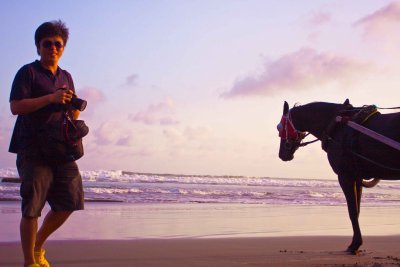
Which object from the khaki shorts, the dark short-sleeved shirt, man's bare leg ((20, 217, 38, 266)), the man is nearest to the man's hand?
the man

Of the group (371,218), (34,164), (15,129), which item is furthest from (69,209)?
(371,218)

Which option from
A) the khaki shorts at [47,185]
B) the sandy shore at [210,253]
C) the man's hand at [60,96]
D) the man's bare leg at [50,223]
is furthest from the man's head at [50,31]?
the sandy shore at [210,253]

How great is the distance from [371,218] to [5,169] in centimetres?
3627

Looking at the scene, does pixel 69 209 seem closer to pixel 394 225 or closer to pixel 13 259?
pixel 13 259

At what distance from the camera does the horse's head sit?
24.7ft

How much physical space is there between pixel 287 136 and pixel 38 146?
4091 mm

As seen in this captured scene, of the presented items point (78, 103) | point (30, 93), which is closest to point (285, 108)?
point (78, 103)

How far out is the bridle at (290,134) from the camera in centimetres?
752

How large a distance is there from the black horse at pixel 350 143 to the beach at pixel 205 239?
83 centimetres

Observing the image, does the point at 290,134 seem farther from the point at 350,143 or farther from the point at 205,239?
the point at 205,239

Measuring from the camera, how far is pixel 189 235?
874 cm

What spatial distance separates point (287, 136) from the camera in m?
7.61

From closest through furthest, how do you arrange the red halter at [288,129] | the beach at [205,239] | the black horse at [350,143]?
the beach at [205,239], the black horse at [350,143], the red halter at [288,129]

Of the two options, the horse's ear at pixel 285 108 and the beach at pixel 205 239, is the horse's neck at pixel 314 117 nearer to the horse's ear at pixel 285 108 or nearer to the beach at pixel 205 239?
the horse's ear at pixel 285 108
